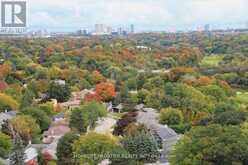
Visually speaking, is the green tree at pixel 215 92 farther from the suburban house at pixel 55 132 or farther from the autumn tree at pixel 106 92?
the suburban house at pixel 55 132

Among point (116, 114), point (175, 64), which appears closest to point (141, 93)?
point (116, 114)

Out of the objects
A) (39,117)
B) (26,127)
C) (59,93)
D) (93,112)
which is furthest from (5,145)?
(59,93)

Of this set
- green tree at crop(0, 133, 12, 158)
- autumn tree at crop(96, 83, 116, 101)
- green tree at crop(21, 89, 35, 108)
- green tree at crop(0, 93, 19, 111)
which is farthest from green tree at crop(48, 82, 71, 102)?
green tree at crop(0, 133, 12, 158)

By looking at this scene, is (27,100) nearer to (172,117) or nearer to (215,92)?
(172,117)

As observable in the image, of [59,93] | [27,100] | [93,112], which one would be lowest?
[59,93]

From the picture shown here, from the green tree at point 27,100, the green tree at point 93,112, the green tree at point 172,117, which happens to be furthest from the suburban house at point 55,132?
the green tree at point 172,117

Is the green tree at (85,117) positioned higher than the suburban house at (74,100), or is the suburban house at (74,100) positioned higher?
the green tree at (85,117)

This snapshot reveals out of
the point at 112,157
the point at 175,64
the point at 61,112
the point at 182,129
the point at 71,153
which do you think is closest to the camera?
the point at 112,157

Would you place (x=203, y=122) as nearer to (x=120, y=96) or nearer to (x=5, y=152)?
(x=5, y=152)
